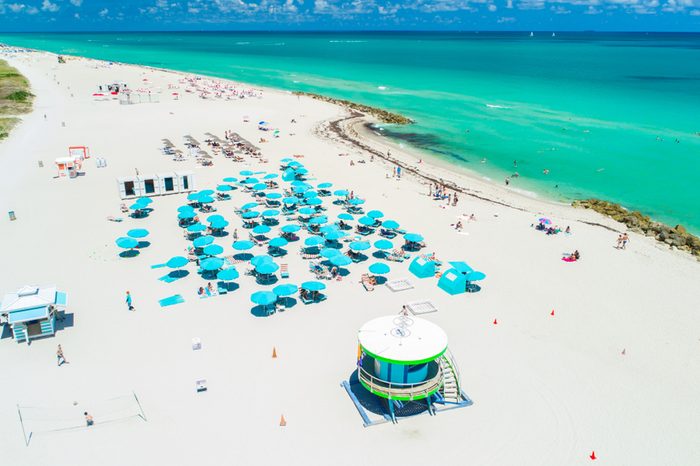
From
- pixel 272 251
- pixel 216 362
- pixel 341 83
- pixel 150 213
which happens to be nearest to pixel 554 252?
pixel 272 251

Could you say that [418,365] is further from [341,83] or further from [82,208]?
[341,83]

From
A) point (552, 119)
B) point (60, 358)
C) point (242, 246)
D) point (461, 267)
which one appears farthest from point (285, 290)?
point (552, 119)

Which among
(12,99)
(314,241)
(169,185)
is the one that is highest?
(12,99)

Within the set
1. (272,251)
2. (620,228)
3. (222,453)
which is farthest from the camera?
(620,228)

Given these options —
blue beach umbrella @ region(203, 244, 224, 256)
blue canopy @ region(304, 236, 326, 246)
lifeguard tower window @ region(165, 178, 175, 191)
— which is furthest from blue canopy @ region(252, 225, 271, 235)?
lifeguard tower window @ region(165, 178, 175, 191)

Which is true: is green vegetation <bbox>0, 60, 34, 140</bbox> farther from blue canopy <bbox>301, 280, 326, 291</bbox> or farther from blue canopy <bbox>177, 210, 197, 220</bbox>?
blue canopy <bbox>301, 280, 326, 291</bbox>

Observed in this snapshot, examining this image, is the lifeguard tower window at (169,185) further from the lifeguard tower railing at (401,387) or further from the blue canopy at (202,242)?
the lifeguard tower railing at (401,387)

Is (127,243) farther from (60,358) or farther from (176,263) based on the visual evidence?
(60,358)
